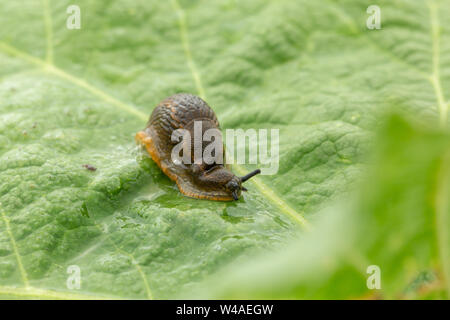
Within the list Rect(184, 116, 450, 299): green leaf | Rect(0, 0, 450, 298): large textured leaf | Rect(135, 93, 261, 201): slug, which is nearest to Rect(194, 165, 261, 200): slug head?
Rect(135, 93, 261, 201): slug

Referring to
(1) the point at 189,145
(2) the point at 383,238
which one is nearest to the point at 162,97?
(1) the point at 189,145

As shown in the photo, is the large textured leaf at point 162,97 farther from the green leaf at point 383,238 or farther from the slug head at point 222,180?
the green leaf at point 383,238

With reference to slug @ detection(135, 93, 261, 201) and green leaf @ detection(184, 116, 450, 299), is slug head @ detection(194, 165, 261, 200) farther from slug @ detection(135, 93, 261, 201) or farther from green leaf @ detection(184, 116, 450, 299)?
green leaf @ detection(184, 116, 450, 299)

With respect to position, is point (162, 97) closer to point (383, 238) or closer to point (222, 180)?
point (222, 180)

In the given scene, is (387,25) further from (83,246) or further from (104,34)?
(83,246)

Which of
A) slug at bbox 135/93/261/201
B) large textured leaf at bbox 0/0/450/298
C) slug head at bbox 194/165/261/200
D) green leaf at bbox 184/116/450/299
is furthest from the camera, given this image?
slug at bbox 135/93/261/201

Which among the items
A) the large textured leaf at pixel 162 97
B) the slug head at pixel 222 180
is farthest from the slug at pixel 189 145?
the large textured leaf at pixel 162 97
